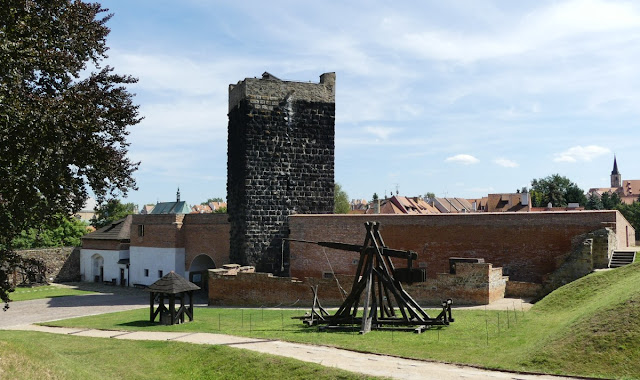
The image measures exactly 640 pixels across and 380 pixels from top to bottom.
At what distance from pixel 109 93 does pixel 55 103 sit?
246cm

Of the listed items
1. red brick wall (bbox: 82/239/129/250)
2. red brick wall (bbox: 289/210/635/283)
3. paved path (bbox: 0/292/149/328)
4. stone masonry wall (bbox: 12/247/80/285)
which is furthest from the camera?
stone masonry wall (bbox: 12/247/80/285)

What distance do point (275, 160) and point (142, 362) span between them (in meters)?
13.8

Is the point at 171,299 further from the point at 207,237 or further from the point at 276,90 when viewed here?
the point at 276,90

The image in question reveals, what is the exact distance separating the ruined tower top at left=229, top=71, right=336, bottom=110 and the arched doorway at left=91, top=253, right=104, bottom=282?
1749 cm

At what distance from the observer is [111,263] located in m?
36.6

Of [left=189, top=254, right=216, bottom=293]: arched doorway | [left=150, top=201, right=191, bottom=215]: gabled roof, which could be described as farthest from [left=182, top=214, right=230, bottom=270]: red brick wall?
[left=150, top=201, right=191, bottom=215]: gabled roof

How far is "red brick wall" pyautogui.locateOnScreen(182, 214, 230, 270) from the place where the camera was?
93.9ft

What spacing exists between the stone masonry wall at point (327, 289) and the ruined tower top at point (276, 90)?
8.15 m

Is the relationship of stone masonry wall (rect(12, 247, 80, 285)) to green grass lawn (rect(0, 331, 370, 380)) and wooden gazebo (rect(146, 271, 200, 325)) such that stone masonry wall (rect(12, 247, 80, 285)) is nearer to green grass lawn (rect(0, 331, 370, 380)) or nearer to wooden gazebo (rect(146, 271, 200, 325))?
wooden gazebo (rect(146, 271, 200, 325))

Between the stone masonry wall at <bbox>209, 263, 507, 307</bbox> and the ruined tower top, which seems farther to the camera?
the ruined tower top

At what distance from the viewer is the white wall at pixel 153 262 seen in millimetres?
30688

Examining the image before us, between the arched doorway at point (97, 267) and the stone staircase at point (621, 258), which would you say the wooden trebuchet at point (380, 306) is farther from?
the arched doorway at point (97, 267)

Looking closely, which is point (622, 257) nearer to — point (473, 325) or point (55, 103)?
point (473, 325)

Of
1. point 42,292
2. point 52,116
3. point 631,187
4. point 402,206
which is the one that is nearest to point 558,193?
point 402,206
